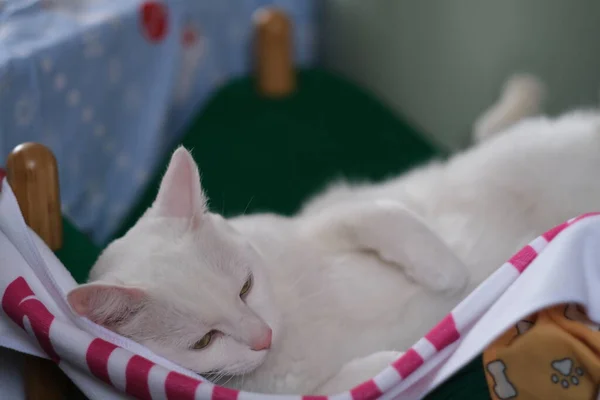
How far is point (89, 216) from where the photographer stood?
1.55 metres

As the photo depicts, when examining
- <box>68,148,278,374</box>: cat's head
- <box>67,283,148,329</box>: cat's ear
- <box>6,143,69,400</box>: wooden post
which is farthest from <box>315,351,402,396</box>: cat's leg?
<box>6,143,69,400</box>: wooden post

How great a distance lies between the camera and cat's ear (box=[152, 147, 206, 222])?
0.96 meters

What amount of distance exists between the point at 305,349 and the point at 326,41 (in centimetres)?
157

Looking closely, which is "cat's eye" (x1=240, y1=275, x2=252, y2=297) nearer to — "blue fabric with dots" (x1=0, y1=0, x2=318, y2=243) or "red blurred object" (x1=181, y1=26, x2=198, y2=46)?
"blue fabric with dots" (x1=0, y1=0, x2=318, y2=243)

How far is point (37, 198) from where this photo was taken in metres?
1.01

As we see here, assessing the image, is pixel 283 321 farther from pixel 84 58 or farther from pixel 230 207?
pixel 84 58

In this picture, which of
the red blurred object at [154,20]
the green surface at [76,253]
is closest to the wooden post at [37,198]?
the green surface at [76,253]

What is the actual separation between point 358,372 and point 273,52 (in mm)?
1337

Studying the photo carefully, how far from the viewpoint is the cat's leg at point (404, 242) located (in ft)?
3.61

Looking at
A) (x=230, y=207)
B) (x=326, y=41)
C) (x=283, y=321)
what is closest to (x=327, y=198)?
(x=230, y=207)

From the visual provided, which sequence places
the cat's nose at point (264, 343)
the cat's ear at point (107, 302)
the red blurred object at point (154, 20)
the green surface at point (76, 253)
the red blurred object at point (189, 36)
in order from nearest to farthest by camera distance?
the cat's ear at point (107, 302) < the cat's nose at point (264, 343) < the green surface at point (76, 253) < the red blurred object at point (154, 20) < the red blurred object at point (189, 36)

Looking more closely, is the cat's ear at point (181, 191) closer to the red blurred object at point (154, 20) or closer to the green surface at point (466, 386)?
the green surface at point (466, 386)

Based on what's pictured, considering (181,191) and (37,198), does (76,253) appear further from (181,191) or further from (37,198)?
(181,191)

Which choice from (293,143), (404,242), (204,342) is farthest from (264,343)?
(293,143)
